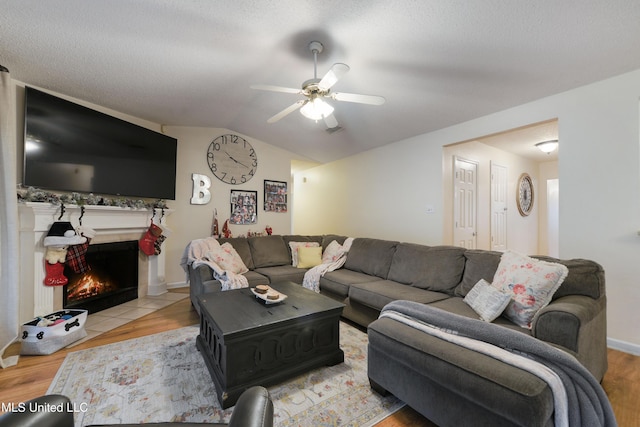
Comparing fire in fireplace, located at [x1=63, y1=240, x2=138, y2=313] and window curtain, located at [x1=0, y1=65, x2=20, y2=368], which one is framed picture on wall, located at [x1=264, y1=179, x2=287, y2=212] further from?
window curtain, located at [x1=0, y1=65, x2=20, y2=368]

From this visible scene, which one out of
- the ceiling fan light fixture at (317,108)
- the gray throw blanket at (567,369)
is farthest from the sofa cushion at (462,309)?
the ceiling fan light fixture at (317,108)

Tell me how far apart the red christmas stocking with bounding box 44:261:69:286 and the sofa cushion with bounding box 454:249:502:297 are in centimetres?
378

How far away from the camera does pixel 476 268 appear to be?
90.9 inches

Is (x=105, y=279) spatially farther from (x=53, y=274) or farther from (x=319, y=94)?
(x=319, y=94)

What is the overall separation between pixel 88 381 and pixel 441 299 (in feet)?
8.90

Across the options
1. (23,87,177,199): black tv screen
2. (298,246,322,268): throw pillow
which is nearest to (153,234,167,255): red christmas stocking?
(23,87,177,199): black tv screen

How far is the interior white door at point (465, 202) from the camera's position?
3.87 m

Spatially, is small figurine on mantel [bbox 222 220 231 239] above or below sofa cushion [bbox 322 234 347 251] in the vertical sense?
above

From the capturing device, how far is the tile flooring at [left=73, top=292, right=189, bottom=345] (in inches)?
106

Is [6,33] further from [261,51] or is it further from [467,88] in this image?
[467,88]

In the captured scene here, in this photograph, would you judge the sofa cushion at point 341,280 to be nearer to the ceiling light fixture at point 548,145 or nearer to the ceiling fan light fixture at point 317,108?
the ceiling fan light fixture at point 317,108

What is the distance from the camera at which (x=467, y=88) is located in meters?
2.67

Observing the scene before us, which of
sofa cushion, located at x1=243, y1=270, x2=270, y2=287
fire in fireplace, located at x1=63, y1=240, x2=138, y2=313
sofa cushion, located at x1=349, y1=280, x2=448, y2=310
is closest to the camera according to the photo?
sofa cushion, located at x1=349, y1=280, x2=448, y2=310

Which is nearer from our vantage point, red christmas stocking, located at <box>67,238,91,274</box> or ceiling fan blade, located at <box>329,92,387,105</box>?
ceiling fan blade, located at <box>329,92,387,105</box>
